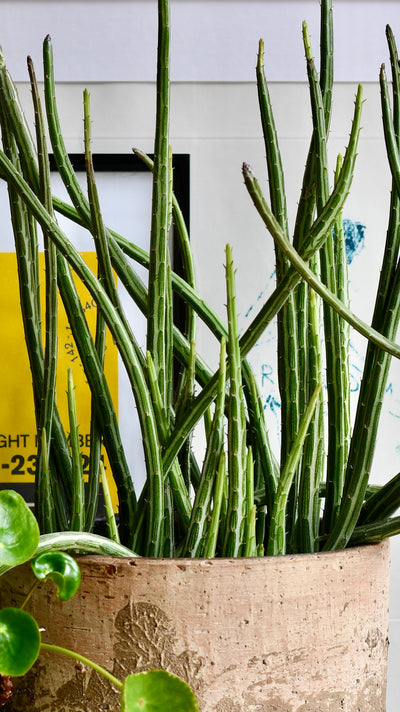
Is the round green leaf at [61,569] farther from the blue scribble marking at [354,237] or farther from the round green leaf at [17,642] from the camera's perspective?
the blue scribble marking at [354,237]

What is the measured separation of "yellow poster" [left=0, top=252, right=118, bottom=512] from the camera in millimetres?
1069

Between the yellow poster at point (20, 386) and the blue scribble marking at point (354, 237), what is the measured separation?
1.32 feet

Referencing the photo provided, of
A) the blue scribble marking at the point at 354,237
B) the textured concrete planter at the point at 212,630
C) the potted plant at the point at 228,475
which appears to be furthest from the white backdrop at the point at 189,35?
the textured concrete planter at the point at 212,630

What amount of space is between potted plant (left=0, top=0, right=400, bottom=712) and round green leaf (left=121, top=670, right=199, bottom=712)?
36 millimetres

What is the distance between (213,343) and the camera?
1125mm

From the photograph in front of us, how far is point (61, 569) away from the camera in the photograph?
0.49 feet

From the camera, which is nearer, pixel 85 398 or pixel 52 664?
pixel 52 664

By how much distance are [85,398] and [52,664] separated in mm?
919

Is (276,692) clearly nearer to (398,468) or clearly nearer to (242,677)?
(242,677)

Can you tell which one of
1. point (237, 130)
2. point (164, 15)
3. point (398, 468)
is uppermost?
point (237, 130)

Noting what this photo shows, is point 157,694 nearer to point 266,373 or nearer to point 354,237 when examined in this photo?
point 266,373

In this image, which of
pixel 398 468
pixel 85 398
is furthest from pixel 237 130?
pixel 398 468

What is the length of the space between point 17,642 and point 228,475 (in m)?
0.10

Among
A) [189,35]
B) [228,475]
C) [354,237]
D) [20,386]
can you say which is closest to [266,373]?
[354,237]
